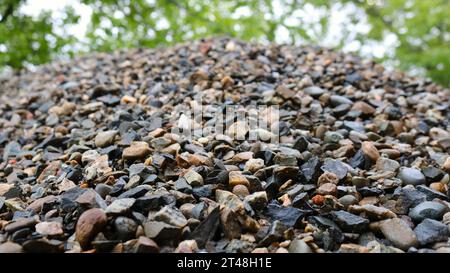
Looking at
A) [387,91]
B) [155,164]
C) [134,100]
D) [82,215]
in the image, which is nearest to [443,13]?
[387,91]

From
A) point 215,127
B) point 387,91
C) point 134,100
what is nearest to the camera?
point 215,127

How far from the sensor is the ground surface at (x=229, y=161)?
1.83 meters

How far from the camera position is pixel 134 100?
371cm

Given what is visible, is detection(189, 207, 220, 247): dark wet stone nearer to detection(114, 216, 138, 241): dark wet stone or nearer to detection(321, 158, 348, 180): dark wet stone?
detection(114, 216, 138, 241): dark wet stone

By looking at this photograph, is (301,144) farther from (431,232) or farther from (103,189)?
(103,189)

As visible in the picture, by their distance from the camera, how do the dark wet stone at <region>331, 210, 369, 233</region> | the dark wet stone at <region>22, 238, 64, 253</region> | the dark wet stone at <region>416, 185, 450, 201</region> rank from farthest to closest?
the dark wet stone at <region>416, 185, 450, 201</region> < the dark wet stone at <region>331, 210, 369, 233</region> < the dark wet stone at <region>22, 238, 64, 253</region>

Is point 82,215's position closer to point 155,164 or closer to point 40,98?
point 155,164

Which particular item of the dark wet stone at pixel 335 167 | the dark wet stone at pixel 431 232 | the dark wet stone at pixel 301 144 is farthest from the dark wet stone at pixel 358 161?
the dark wet stone at pixel 431 232

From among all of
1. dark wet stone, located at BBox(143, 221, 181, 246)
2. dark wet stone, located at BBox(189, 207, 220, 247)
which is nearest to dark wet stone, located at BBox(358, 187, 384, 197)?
dark wet stone, located at BBox(189, 207, 220, 247)

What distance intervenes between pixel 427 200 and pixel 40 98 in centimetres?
382

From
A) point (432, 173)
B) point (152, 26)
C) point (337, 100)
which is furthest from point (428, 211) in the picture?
point (152, 26)

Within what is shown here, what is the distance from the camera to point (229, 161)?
249 cm

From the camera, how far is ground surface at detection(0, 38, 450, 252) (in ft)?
6.00

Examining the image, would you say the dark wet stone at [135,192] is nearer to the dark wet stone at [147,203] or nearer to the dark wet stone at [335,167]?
the dark wet stone at [147,203]
